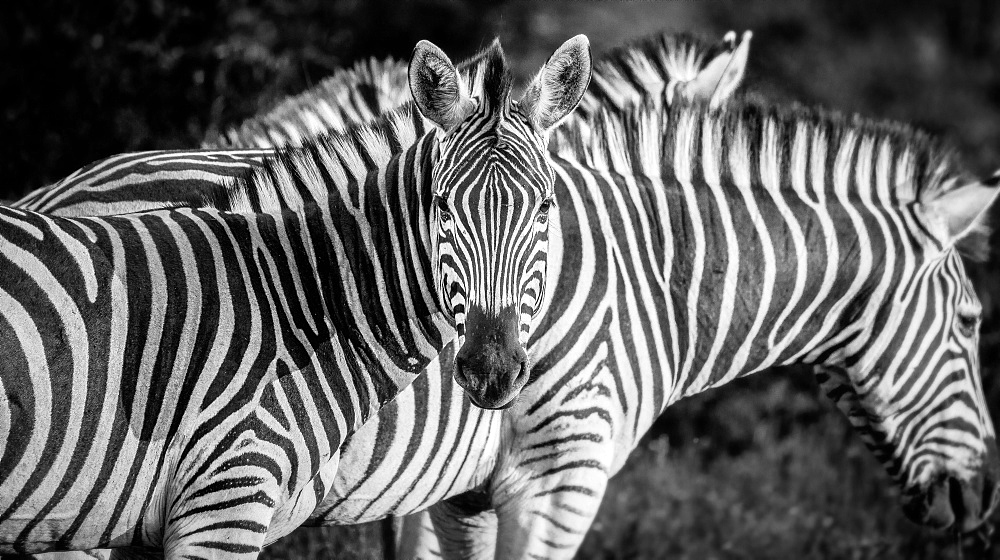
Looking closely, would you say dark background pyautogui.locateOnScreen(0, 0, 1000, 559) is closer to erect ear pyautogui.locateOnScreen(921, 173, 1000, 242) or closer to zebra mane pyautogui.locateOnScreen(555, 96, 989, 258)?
zebra mane pyautogui.locateOnScreen(555, 96, 989, 258)

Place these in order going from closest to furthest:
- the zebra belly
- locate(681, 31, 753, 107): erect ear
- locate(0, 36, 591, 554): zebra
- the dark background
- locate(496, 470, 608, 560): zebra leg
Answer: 1. locate(0, 36, 591, 554): zebra
2. the zebra belly
3. locate(496, 470, 608, 560): zebra leg
4. locate(681, 31, 753, 107): erect ear
5. the dark background

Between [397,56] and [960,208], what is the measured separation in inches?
295

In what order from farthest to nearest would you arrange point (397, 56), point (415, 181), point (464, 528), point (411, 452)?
point (397, 56), point (464, 528), point (411, 452), point (415, 181)

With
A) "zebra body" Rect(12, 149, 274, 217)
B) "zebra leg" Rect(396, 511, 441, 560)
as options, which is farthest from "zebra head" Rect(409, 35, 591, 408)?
"zebra leg" Rect(396, 511, 441, 560)

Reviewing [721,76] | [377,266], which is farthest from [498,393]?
[721,76]

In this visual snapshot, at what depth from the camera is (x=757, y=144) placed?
14.1 feet

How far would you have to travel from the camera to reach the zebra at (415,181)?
3.11 metres

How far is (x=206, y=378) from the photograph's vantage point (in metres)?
3.10

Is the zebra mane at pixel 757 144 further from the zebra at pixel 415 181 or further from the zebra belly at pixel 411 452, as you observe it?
the zebra belly at pixel 411 452

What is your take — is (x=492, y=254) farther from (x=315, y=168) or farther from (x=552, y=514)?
(x=552, y=514)

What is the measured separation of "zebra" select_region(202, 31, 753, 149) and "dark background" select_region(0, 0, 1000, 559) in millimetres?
587

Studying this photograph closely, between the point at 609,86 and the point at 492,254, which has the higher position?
the point at 609,86

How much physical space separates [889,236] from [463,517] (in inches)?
81.9

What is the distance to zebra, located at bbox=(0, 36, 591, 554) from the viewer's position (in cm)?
311
